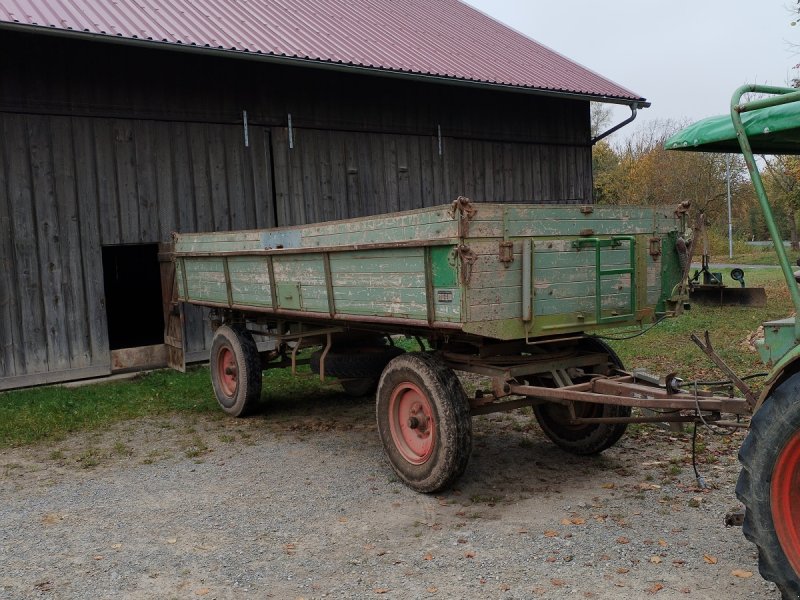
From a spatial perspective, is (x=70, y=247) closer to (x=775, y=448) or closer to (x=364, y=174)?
(x=364, y=174)

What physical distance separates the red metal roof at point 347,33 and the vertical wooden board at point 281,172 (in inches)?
57.1

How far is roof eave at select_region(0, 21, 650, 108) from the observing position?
26.8 feet

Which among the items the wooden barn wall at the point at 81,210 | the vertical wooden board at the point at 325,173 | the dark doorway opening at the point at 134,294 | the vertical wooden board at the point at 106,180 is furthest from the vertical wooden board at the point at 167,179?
the dark doorway opening at the point at 134,294

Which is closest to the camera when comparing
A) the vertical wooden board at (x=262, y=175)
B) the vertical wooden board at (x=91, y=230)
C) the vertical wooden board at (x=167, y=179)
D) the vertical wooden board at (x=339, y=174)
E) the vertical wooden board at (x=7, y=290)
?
the vertical wooden board at (x=7, y=290)

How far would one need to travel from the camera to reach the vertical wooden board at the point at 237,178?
1062 cm

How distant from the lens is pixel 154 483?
5688mm

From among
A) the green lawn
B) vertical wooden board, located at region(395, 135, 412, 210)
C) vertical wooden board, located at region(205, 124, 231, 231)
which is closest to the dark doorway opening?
vertical wooden board, located at region(205, 124, 231, 231)

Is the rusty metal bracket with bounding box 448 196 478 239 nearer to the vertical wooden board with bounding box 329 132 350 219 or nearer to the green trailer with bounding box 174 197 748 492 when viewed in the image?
the green trailer with bounding box 174 197 748 492

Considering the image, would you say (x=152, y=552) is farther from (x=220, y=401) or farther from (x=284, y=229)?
(x=220, y=401)

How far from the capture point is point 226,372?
805 centimetres

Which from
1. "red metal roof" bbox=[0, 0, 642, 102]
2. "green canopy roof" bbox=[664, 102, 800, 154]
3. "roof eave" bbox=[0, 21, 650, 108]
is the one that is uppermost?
"red metal roof" bbox=[0, 0, 642, 102]

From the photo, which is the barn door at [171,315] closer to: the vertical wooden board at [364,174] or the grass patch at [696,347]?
the vertical wooden board at [364,174]

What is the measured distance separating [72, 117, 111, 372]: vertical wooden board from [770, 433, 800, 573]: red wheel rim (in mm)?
8762

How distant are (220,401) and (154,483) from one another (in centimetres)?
231
